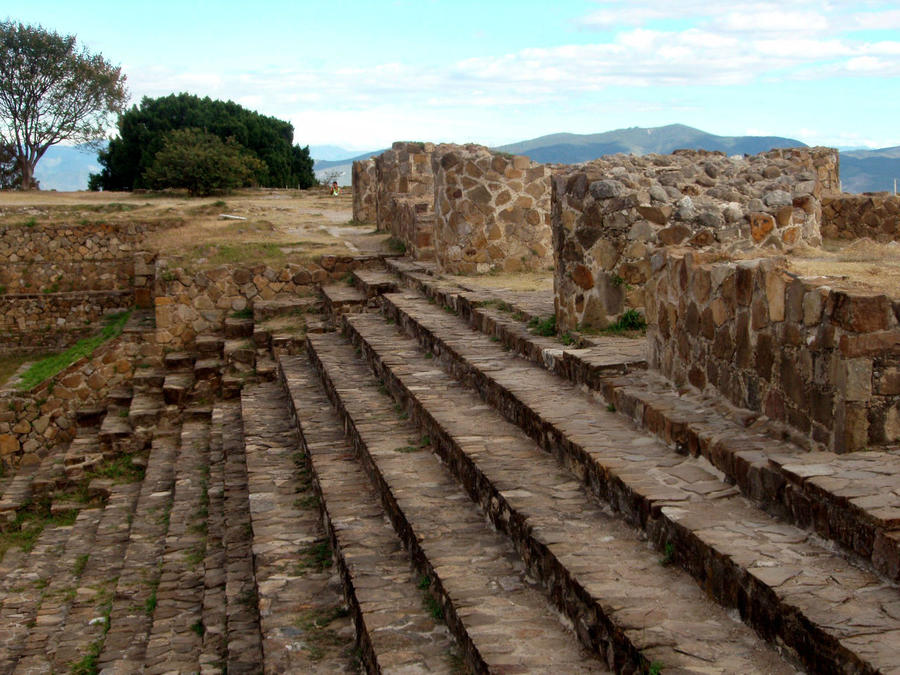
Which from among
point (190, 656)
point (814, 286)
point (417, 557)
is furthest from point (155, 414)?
point (814, 286)

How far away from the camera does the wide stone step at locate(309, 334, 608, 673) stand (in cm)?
362

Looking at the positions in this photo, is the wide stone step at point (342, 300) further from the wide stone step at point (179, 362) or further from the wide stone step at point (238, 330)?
the wide stone step at point (179, 362)

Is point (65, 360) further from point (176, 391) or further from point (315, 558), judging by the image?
point (315, 558)

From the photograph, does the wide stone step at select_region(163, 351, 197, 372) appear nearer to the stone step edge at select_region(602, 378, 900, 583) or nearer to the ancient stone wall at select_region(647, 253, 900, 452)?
the stone step edge at select_region(602, 378, 900, 583)

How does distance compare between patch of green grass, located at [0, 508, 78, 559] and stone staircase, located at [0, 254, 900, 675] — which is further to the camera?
patch of green grass, located at [0, 508, 78, 559]

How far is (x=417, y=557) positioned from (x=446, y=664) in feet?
2.94

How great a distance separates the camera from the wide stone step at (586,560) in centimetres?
320

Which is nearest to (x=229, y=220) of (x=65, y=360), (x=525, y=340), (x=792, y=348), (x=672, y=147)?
(x=65, y=360)

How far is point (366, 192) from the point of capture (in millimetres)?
18094

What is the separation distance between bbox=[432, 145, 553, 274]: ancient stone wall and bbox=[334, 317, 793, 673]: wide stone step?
16.2ft

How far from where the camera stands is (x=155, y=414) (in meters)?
10.6

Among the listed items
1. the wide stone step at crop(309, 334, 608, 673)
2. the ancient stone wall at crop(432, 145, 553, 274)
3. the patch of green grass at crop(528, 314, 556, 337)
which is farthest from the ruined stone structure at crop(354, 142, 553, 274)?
the wide stone step at crop(309, 334, 608, 673)

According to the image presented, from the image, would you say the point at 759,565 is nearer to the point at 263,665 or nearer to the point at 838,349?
the point at 838,349

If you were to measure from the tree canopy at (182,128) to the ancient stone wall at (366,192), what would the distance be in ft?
51.5
